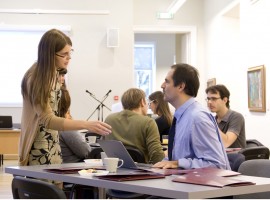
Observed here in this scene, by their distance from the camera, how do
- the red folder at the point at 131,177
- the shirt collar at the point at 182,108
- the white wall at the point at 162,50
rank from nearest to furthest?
1. the red folder at the point at 131,177
2. the shirt collar at the point at 182,108
3. the white wall at the point at 162,50

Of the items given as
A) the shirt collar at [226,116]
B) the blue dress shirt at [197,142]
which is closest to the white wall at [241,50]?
the shirt collar at [226,116]

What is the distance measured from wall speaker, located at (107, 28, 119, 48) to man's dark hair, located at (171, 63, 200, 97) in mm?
7266

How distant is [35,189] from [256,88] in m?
5.65

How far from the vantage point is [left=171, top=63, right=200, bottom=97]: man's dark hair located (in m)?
2.56

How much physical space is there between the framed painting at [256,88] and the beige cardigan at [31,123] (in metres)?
4.74

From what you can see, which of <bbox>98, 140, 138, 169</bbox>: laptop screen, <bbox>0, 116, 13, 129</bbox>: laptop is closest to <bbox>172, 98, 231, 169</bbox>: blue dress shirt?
<bbox>98, 140, 138, 169</bbox>: laptop screen

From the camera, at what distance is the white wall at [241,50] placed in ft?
21.8

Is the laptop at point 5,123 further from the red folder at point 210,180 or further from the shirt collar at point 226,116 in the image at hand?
the red folder at point 210,180

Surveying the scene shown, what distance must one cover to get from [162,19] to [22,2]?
10.00 ft

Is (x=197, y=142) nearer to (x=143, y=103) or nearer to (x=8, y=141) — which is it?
(x=143, y=103)

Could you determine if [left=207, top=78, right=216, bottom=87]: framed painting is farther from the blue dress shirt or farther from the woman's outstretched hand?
the woman's outstretched hand

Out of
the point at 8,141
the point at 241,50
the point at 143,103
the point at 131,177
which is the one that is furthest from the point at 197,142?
the point at 8,141

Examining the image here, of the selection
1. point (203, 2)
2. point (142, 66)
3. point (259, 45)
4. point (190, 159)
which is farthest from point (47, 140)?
point (142, 66)

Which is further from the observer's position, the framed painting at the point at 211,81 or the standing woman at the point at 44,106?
the framed painting at the point at 211,81
